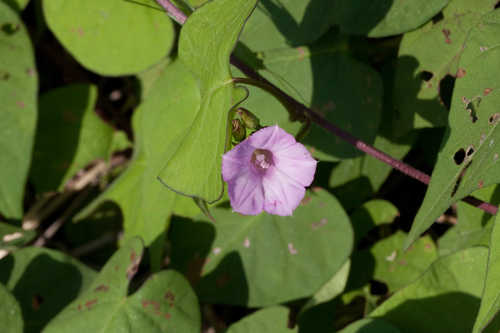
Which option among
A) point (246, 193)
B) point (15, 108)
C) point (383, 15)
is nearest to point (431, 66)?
point (383, 15)

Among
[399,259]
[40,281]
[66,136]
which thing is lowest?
[40,281]

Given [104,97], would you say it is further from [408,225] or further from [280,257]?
[408,225]

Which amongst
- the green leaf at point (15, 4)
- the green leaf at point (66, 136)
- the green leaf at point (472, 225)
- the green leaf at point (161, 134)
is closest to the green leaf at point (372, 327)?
the green leaf at point (472, 225)

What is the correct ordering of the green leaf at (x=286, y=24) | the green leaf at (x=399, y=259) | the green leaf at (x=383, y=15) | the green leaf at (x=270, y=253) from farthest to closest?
the green leaf at (x=399, y=259)
the green leaf at (x=270, y=253)
the green leaf at (x=286, y=24)
the green leaf at (x=383, y=15)

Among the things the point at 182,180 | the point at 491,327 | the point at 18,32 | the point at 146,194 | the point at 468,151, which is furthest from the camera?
the point at 18,32

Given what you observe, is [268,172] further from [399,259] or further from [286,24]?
[399,259]

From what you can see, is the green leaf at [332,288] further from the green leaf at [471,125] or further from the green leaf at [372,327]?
the green leaf at [471,125]

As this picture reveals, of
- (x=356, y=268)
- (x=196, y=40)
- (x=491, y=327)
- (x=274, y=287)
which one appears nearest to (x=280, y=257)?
(x=274, y=287)
